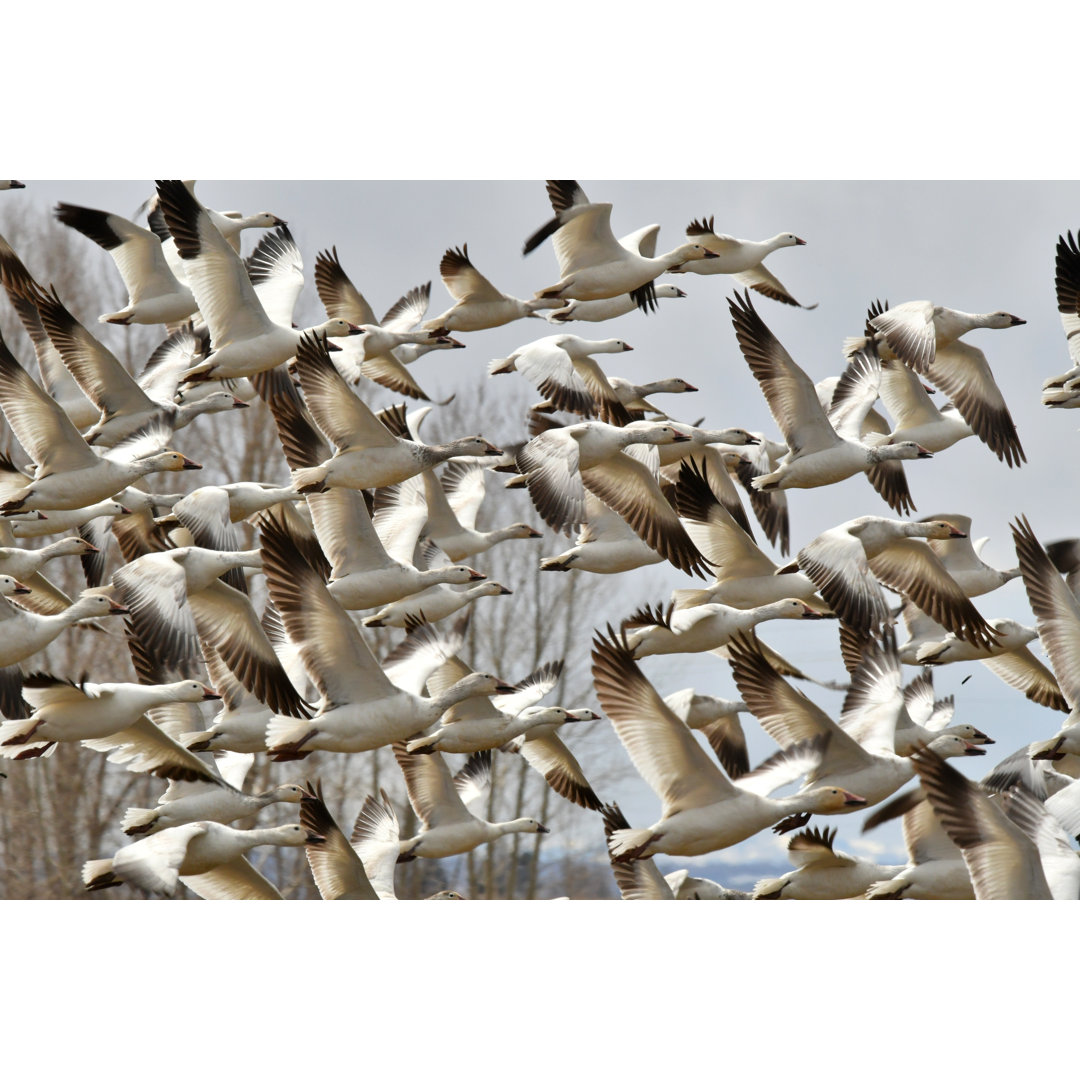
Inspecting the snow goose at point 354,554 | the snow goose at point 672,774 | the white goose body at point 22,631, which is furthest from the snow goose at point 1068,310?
the white goose body at point 22,631

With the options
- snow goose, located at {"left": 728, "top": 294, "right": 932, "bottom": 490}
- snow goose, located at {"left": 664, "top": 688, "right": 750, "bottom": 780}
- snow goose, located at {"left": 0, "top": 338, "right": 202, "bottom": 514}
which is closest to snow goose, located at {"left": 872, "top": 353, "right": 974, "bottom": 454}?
snow goose, located at {"left": 728, "top": 294, "right": 932, "bottom": 490}

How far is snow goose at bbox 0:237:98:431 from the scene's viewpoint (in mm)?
12812

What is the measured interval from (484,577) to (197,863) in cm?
387

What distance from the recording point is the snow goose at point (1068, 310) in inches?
500

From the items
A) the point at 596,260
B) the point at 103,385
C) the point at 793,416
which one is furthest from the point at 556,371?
the point at 103,385

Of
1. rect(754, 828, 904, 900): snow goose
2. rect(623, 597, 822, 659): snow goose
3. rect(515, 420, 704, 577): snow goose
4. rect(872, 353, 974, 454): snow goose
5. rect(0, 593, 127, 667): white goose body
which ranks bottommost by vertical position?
rect(754, 828, 904, 900): snow goose

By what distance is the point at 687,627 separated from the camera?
12.3 metres

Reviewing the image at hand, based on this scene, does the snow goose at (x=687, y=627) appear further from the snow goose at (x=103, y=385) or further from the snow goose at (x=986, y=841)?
the snow goose at (x=103, y=385)

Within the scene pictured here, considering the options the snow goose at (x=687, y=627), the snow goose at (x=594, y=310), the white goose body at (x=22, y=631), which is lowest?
the snow goose at (x=687, y=627)

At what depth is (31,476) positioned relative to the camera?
12000 millimetres

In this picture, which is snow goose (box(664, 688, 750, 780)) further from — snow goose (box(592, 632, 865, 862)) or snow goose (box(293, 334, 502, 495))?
snow goose (box(592, 632, 865, 862))

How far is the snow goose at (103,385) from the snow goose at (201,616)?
1893 mm

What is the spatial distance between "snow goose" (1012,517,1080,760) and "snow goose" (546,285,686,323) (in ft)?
14.2

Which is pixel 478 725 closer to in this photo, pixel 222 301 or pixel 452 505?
pixel 452 505
